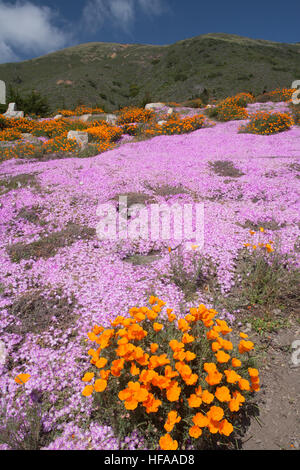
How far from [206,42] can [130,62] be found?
86.7 ft

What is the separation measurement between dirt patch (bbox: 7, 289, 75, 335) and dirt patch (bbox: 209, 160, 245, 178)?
7.69 m

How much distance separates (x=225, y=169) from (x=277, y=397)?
8524 millimetres

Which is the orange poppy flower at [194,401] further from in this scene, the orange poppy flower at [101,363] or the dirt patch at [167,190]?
the dirt patch at [167,190]

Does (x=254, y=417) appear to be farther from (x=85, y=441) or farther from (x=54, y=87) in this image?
(x=54, y=87)

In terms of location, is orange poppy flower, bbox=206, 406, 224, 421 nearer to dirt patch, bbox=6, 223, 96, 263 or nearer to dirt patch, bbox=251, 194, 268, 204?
dirt patch, bbox=6, 223, 96, 263

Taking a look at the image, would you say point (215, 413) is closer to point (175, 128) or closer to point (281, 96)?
point (175, 128)

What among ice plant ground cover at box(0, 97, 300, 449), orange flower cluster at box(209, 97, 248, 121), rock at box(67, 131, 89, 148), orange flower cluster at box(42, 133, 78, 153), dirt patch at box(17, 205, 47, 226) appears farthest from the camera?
orange flower cluster at box(209, 97, 248, 121)

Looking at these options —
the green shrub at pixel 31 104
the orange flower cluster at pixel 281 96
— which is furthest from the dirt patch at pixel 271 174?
the green shrub at pixel 31 104

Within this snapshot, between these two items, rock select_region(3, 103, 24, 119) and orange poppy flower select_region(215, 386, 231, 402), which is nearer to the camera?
orange poppy flower select_region(215, 386, 231, 402)

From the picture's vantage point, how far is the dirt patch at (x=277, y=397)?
2.65 m

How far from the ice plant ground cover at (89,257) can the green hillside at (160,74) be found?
23109mm

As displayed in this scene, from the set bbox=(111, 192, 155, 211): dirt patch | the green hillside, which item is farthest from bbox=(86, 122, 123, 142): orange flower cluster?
the green hillside

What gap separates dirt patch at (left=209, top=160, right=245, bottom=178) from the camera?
9711 mm
